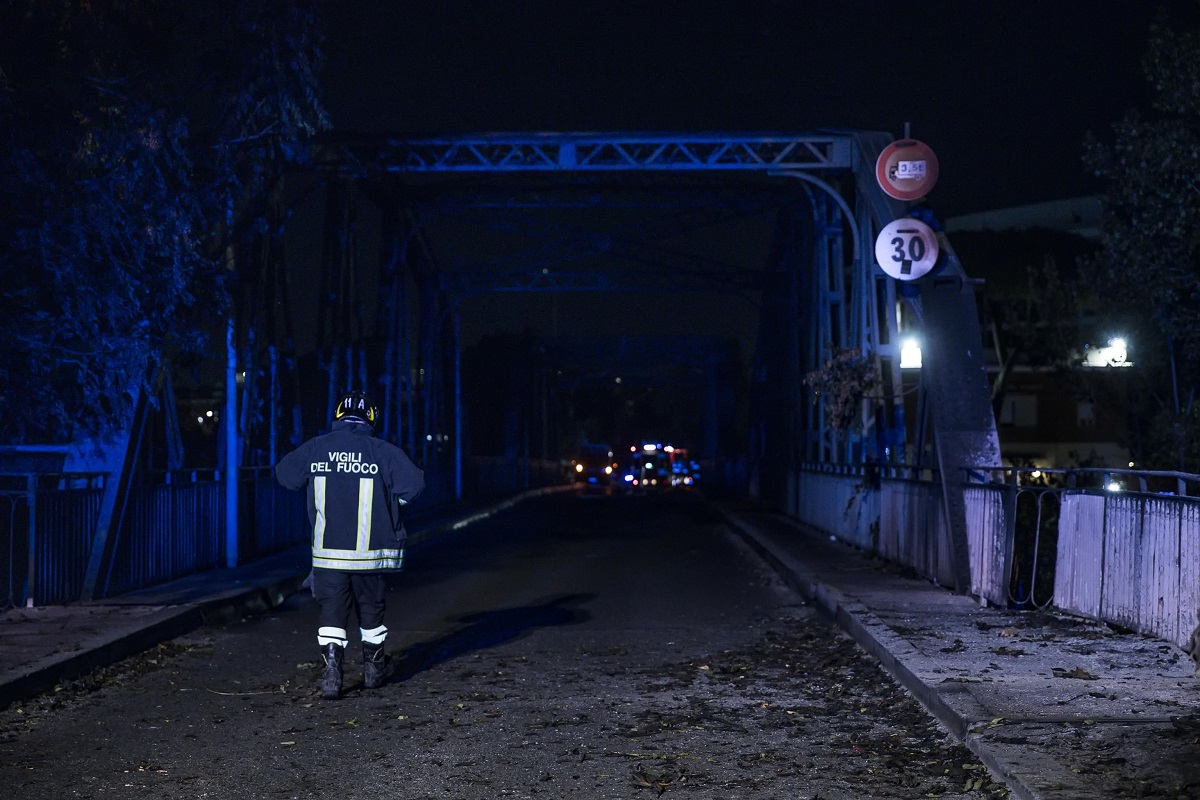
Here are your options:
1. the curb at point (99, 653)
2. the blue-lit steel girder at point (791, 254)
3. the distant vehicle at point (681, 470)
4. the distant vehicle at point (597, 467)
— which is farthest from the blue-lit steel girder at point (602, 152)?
the distant vehicle at point (681, 470)

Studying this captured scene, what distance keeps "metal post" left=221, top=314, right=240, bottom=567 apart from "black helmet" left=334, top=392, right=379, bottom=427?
354 inches

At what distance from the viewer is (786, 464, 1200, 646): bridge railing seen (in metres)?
9.91

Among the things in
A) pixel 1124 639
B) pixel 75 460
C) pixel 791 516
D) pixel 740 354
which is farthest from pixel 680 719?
pixel 740 354

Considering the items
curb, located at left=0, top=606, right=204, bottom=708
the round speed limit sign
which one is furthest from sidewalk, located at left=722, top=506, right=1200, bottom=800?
curb, located at left=0, top=606, right=204, bottom=708

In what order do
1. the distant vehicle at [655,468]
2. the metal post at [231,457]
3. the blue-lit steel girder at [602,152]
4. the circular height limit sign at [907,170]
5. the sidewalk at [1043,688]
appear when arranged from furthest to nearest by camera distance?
the distant vehicle at [655,468] < the blue-lit steel girder at [602,152] < the circular height limit sign at [907,170] < the metal post at [231,457] < the sidewalk at [1043,688]

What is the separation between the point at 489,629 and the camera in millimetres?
12781

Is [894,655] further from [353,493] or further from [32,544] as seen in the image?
[32,544]

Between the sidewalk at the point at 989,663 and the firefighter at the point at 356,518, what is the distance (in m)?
1.96

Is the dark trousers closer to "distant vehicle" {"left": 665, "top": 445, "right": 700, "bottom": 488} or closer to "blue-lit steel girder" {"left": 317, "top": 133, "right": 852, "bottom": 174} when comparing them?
"blue-lit steel girder" {"left": 317, "top": 133, "right": 852, "bottom": 174}

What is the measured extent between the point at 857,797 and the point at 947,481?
8.73 meters

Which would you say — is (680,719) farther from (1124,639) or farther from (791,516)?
(791,516)

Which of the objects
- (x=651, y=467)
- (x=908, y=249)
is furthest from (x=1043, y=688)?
(x=651, y=467)

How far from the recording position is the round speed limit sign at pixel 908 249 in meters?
16.9

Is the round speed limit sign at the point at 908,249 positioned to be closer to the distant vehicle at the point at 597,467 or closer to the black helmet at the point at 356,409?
the black helmet at the point at 356,409
